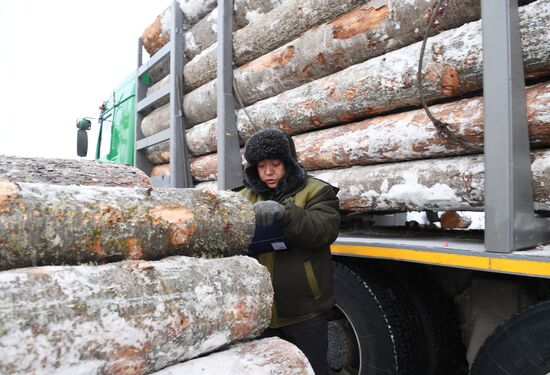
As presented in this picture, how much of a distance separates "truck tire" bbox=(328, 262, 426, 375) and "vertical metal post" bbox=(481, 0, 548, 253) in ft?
2.76

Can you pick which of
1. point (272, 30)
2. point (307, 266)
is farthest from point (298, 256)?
point (272, 30)

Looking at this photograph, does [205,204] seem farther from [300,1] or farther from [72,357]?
[300,1]

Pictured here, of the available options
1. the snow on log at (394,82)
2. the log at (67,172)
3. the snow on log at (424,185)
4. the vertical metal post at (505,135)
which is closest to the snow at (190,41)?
the snow on log at (394,82)

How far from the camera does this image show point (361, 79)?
8.27 ft

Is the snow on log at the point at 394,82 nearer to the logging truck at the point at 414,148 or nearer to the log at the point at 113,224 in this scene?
the logging truck at the point at 414,148

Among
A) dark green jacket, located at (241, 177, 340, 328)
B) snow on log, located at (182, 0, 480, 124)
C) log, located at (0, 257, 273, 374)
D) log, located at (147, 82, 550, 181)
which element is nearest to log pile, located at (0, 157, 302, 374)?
log, located at (0, 257, 273, 374)

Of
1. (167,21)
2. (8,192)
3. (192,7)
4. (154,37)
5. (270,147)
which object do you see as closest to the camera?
(8,192)

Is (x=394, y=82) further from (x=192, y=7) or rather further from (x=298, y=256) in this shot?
(x=192, y=7)

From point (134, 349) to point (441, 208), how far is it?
5.11ft

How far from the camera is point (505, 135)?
1.75 metres

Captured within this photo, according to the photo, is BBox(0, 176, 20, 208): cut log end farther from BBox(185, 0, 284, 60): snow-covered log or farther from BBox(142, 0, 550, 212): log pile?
BBox(185, 0, 284, 60): snow-covered log

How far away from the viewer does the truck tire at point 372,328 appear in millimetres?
2424

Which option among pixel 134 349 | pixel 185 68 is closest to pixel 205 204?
pixel 134 349

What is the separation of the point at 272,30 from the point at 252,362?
93.4 inches
